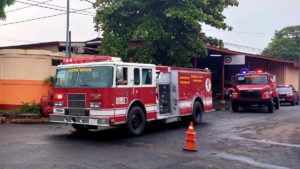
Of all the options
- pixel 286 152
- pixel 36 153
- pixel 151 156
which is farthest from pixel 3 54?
pixel 286 152

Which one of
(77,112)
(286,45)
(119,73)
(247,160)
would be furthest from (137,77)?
(286,45)

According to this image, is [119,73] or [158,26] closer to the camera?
[119,73]

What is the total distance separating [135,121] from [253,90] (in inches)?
499

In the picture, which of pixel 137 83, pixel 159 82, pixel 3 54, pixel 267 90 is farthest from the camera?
pixel 267 90

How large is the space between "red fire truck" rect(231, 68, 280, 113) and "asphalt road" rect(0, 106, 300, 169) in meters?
8.04

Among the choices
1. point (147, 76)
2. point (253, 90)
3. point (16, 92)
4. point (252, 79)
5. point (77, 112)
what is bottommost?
point (77, 112)

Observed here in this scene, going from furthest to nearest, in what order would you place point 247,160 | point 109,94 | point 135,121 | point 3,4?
point 3,4 < point 135,121 < point 109,94 < point 247,160

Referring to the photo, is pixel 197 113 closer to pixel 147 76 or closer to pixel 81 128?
pixel 147 76

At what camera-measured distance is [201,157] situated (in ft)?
33.8

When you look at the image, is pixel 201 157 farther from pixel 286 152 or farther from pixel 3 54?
pixel 3 54

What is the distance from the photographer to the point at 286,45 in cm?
7525

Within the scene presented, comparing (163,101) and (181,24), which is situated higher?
(181,24)

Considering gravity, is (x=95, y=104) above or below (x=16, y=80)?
below

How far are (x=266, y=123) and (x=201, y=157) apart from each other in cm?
921
